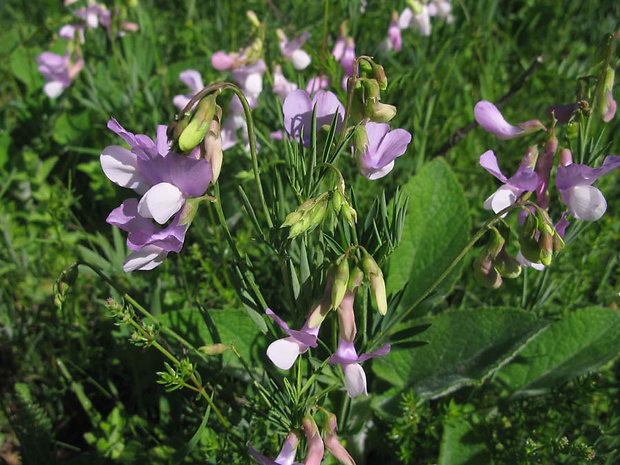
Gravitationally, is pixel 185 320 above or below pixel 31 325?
above

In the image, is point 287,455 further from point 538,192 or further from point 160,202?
point 538,192

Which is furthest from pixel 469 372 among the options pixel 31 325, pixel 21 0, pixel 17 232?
pixel 21 0

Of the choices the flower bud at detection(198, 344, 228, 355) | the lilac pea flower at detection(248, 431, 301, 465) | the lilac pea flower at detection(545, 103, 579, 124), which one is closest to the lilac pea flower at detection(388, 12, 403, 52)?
the lilac pea flower at detection(545, 103, 579, 124)

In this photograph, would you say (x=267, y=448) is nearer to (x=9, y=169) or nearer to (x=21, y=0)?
(x=9, y=169)

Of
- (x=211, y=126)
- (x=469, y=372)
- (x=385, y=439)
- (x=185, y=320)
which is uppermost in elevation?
(x=211, y=126)

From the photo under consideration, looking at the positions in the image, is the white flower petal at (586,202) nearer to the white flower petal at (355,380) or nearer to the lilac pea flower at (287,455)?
the white flower petal at (355,380)

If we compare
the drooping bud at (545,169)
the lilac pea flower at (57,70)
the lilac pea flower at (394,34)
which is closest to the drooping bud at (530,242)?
the drooping bud at (545,169)

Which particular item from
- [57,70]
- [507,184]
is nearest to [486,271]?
[507,184]

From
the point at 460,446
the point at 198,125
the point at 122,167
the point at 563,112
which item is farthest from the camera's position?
the point at 460,446

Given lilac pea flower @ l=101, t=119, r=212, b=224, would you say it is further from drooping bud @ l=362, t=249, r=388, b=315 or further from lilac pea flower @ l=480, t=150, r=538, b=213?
lilac pea flower @ l=480, t=150, r=538, b=213
